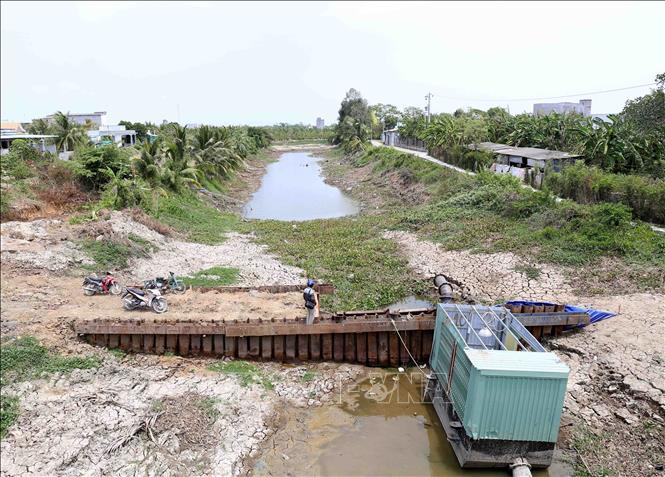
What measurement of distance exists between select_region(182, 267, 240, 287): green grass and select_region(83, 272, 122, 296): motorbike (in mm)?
3122

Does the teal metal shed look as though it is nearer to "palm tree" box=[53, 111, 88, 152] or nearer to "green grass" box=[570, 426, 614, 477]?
"green grass" box=[570, 426, 614, 477]

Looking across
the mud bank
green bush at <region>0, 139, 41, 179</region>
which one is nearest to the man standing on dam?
the mud bank

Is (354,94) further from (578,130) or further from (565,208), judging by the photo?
(565,208)

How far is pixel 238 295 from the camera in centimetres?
1741

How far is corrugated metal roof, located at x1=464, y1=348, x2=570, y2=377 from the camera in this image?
33.8 ft

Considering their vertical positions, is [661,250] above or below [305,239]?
above

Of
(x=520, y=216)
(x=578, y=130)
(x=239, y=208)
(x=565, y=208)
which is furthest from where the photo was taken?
(x=239, y=208)

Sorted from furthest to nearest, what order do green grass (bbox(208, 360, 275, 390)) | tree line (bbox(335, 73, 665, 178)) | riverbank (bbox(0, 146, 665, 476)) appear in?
tree line (bbox(335, 73, 665, 178)) < green grass (bbox(208, 360, 275, 390)) < riverbank (bbox(0, 146, 665, 476))

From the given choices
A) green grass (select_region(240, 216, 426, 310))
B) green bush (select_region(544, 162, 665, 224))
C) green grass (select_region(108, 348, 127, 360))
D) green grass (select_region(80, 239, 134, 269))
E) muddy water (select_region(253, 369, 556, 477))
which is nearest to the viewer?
muddy water (select_region(253, 369, 556, 477))

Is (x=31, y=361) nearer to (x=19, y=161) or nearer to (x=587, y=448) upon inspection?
(x=587, y=448)

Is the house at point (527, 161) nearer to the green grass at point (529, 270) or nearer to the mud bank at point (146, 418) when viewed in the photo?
the green grass at point (529, 270)

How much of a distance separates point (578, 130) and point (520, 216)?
50.2 feet

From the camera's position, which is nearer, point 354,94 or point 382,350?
point 382,350

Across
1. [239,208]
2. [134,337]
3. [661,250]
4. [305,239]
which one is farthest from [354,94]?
[134,337]
